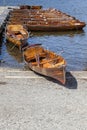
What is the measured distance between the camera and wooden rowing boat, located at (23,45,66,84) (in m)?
13.5

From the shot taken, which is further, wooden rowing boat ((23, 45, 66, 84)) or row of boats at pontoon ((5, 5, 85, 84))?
row of boats at pontoon ((5, 5, 85, 84))

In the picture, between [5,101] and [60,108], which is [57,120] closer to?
[60,108]

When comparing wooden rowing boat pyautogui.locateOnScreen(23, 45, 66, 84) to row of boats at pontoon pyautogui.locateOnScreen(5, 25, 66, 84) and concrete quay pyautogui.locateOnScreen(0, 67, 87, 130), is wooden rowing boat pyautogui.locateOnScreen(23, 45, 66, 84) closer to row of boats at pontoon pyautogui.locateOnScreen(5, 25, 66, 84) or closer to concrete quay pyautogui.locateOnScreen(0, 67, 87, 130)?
row of boats at pontoon pyautogui.locateOnScreen(5, 25, 66, 84)

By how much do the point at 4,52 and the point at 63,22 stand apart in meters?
9.53

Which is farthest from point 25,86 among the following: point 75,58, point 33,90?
point 75,58

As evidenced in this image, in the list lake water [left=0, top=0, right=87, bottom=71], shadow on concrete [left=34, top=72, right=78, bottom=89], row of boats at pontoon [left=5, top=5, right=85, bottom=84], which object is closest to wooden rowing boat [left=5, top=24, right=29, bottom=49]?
row of boats at pontoon [left=5, top=5, right=85, bottom=84]

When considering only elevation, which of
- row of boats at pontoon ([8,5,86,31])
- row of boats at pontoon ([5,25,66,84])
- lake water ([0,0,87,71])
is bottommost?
row of boats at pontoon ([8,5,86,31])

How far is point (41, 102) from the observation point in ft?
37.8

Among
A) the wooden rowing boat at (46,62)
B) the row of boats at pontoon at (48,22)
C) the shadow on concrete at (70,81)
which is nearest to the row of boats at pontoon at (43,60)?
the wooden rowing boat at (46,62)

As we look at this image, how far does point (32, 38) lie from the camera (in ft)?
91.0

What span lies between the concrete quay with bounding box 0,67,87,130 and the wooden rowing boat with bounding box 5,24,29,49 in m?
7.90

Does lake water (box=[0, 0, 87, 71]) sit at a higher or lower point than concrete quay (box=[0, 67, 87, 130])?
lower

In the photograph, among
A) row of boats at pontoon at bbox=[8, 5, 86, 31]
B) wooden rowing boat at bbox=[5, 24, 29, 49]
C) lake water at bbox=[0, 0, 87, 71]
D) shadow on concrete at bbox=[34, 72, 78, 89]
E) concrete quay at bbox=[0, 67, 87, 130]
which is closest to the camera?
concrete quay at bbox=[0, 67, 87, 130]

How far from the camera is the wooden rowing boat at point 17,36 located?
73.6 ft
